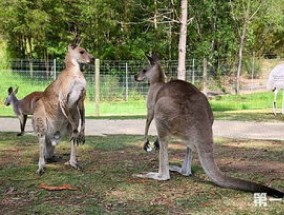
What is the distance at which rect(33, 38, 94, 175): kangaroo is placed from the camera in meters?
5.07

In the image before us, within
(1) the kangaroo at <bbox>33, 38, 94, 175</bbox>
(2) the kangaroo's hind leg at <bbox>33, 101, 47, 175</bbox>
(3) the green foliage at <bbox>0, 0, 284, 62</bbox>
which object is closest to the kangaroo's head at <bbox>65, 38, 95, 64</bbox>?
(1) the kangaroo at <bbox>33, 38, 94, 175</bbox>

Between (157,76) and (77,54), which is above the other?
(77,54)

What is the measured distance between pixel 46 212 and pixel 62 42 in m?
19.6

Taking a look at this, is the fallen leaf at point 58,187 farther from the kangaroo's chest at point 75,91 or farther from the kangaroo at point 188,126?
the kangaroo's chest at point 75,91

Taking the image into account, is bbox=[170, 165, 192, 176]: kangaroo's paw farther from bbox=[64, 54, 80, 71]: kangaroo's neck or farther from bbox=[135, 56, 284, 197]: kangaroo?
bbox=[64, 54, 80, 71]: kangaroo's neck

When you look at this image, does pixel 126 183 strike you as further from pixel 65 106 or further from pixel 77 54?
pixel 77 54

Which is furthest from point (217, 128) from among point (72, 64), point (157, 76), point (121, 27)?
point (121, 27)

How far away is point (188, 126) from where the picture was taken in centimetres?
455

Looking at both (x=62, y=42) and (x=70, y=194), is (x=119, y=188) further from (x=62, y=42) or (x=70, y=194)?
(x=62, y=42)

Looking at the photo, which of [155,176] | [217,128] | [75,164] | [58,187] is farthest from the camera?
A: [217,128]

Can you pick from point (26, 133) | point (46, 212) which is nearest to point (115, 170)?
point (46, 212)

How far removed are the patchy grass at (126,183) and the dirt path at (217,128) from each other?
5.49 feet

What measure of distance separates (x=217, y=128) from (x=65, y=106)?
Answer: 16.1 ft

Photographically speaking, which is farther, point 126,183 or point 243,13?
point 243,13
